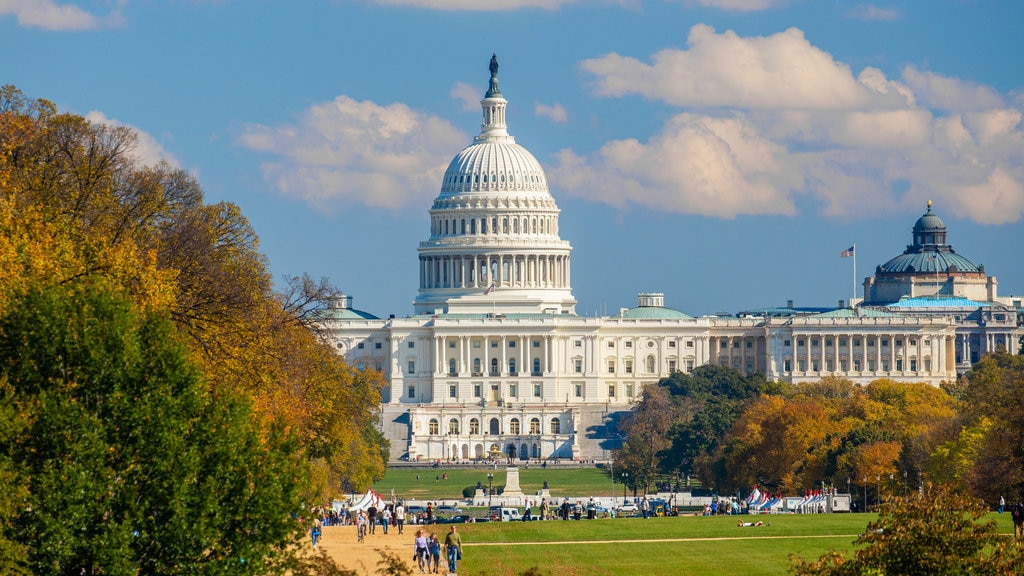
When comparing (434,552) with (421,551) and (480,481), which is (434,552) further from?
(480,481)

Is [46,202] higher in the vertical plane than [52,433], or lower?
higher

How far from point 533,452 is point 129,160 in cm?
11743

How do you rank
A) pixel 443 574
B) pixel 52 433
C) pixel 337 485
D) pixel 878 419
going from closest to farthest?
pixel 52 433 → pixel 443 574 → pixel 337 485 → pixel 878 419

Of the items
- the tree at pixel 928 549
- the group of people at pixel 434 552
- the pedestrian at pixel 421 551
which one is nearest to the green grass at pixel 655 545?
the group of people at pixel 434 552

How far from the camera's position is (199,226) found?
6656 centimetres

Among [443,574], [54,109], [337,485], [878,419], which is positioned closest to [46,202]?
[54,109]

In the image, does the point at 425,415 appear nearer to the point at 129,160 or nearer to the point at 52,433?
the point at 129,160

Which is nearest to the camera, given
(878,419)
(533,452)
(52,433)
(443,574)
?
(52,433)

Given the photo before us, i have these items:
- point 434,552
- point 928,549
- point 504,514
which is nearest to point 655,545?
point 434,552

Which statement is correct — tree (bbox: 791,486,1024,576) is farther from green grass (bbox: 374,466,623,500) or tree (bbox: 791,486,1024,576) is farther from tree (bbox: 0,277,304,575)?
green grass (bbox: 374,466,623,500)

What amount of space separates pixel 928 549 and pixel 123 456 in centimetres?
1389

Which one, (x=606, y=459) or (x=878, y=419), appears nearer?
(x=878, y=419)

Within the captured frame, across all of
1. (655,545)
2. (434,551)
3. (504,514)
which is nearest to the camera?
(434,551)

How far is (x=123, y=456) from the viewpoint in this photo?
37156 mm
